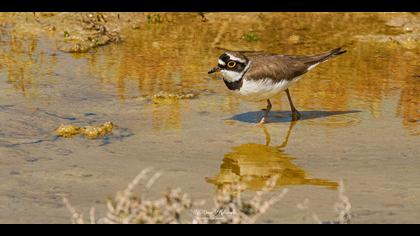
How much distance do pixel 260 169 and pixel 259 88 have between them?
207 centimetres

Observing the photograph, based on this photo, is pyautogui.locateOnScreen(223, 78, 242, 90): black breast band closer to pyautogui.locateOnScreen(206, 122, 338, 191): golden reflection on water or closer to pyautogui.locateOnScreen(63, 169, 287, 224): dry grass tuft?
pyautogui.locateOnScreen(206, 122, 338, 191): golden reflection on water

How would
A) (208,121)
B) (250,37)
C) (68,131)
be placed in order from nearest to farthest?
(68,131) → (208,121) → (250,37)

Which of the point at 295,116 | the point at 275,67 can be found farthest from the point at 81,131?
the point at 295,116

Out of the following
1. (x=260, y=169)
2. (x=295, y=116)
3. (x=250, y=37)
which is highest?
(x=250, y=37)

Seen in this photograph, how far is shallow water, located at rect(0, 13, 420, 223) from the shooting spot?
8.95 m

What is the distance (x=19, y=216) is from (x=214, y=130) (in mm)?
3875

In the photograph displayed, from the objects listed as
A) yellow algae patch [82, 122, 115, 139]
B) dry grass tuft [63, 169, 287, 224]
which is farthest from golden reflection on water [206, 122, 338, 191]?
dry grass tuft [63, 169, 287, 224]

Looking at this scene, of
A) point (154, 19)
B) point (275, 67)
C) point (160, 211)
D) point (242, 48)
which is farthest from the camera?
point (154, 19)

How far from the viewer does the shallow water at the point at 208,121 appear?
8.95 meters

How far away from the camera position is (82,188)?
8.91 meters

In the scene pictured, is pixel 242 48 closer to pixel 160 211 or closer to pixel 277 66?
pixel 277 66

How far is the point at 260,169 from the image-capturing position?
9875 mm

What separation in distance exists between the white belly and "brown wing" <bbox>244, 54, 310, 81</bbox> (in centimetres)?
7

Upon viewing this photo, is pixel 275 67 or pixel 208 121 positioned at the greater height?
pixel 275 67
